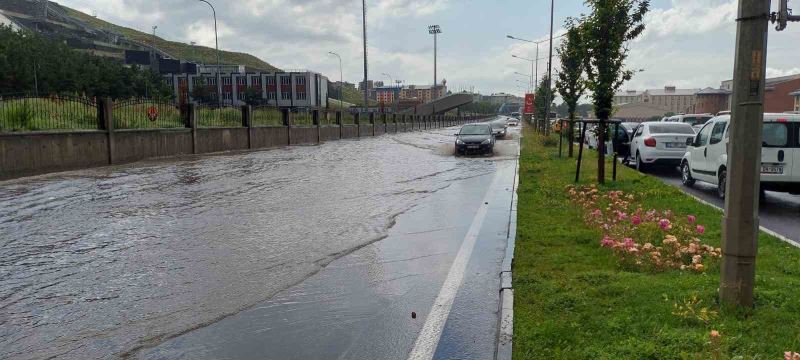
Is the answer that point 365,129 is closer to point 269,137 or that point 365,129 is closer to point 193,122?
point 269,137

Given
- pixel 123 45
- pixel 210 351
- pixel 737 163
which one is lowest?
pixel 210 351

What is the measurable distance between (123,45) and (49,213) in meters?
179

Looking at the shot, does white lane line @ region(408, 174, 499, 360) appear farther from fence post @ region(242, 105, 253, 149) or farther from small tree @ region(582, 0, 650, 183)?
fence post @ region(242, 105, 253, 149)

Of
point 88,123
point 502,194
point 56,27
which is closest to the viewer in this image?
point 502,194

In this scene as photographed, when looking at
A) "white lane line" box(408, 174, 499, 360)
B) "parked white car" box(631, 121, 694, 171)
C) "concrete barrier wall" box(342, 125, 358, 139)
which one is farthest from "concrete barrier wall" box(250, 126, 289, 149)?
"white lane line" box(408, 174, 499, 360)

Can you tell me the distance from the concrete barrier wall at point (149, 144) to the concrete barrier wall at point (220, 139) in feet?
3.33

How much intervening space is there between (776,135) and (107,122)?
1899cm

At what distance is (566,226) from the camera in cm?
854

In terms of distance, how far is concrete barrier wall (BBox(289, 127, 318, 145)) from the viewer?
36.5 m

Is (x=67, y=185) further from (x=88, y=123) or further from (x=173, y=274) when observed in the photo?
(x=173, y=274)

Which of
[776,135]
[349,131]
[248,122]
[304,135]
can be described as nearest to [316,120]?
[304,135]

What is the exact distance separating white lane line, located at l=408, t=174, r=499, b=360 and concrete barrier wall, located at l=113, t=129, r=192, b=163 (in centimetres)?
1614

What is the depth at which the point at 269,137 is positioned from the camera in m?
33.3

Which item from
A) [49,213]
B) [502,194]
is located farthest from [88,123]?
[502,194]
